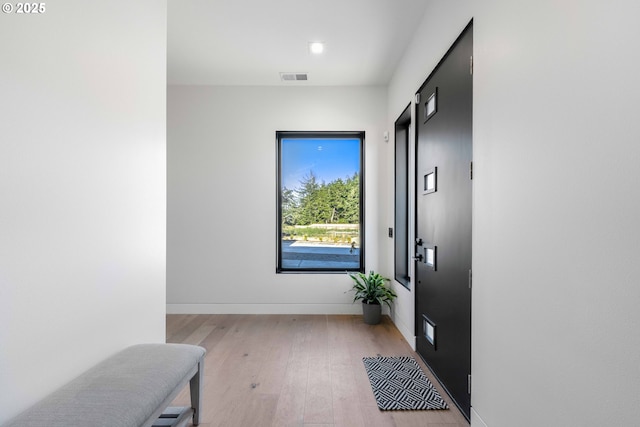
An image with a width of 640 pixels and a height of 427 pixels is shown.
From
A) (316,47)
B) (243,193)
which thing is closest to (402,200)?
(316,47)

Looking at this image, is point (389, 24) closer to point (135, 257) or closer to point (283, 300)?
point (135, 257)

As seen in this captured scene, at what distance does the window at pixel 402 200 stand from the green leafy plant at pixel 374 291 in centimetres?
26

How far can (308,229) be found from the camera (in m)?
4.50

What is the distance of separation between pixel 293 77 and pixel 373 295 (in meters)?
2.70

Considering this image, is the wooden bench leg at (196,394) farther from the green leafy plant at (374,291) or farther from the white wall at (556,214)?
the green leafy plant at (374,291)

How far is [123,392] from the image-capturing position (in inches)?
50.4

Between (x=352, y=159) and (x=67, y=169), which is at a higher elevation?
(x=352, y=159)

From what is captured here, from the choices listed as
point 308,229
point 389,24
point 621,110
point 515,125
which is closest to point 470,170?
point 515,125

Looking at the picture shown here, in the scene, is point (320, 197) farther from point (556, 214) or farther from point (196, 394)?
point (556, 214)

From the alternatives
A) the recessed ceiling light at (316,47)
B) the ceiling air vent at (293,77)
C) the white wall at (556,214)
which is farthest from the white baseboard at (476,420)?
the ceiling air vent at (293,77)

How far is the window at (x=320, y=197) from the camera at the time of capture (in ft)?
14.6

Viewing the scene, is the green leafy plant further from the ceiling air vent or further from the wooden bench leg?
the ceiling air vent

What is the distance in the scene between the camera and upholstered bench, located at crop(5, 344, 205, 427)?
113cm

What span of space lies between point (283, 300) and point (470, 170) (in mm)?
2999
